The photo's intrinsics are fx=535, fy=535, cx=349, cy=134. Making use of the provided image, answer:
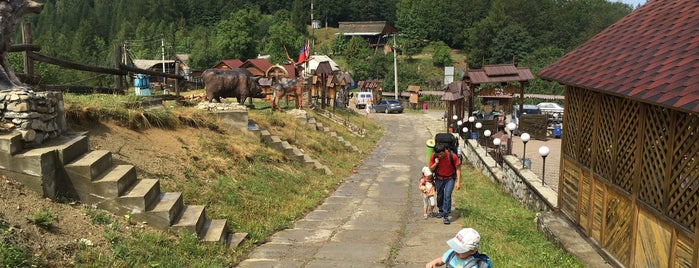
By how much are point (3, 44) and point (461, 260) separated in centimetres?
673

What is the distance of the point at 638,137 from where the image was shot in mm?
6613

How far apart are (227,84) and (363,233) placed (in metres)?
11.0

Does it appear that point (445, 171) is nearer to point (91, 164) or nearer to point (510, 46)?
point (91, 164)

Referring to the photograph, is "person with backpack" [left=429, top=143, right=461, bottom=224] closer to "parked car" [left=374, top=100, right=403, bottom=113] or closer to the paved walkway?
the paved walkway

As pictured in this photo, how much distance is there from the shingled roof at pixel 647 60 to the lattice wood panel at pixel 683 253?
4.82 ft

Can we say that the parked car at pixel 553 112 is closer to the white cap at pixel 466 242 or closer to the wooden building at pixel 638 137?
the wooden building at pixel 638 137

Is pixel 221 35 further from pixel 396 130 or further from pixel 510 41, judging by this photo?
pixel 396 130

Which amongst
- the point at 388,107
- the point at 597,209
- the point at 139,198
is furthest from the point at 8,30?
the point at 388,107

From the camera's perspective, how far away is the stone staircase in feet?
19.9

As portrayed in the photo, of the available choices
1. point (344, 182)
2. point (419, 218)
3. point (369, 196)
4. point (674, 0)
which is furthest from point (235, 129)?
point (674, 0)

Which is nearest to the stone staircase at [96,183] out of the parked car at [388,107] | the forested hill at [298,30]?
the parked car at [388,107]

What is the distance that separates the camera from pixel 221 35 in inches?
2825

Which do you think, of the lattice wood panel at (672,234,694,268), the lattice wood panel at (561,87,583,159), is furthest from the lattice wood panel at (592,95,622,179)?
the lattice wood panel at (672,234,694,268)

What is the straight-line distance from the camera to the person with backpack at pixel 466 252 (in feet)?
14.6
